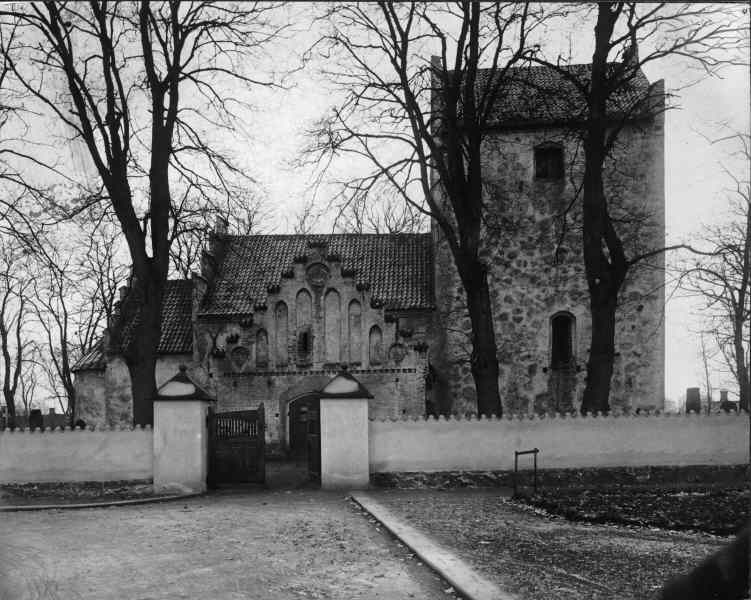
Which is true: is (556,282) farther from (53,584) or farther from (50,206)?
(53,584)

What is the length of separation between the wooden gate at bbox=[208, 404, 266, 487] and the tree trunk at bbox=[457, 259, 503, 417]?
493 cm

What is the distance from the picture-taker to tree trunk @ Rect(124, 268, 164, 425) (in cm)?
1638

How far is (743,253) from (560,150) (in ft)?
34.5

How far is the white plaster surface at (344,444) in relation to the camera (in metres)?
15.8

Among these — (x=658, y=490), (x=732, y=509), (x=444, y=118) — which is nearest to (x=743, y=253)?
(x=658, y=490)

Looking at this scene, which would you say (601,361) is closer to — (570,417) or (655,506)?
(570,417)

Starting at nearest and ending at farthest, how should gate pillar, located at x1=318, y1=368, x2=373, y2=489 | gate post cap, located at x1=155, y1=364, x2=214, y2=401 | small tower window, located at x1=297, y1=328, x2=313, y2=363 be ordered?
1. gate post cap, located at x1=155, y1=364, x2=214, y2=401
2. gate pillar, located at x1=318, y1=368, x2=373, y2=489
3. small tower window, located at x1=297, y1=328, x2=313, y2=363

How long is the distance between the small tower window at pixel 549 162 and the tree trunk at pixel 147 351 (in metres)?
13.6

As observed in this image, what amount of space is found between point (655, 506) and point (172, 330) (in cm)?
1906

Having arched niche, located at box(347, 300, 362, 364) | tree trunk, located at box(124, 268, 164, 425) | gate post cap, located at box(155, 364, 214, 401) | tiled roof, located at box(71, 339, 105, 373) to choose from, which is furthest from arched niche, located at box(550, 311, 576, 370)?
tiled roof, located at box(71, 339, 105, 373)

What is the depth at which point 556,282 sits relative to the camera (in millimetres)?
24875

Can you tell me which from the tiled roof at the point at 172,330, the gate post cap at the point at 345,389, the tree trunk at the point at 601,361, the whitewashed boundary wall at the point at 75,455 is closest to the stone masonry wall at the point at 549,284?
the tree trunk at the point at 601,361

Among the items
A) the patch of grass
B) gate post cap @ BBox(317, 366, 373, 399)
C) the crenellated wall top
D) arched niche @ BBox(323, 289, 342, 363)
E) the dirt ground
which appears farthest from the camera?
arched niche @ BBox(323, 289, 342, 363)

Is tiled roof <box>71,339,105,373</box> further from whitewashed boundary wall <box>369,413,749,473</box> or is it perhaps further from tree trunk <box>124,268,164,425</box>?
whitewashed boundary wall <box>369,413,749,473</box>
